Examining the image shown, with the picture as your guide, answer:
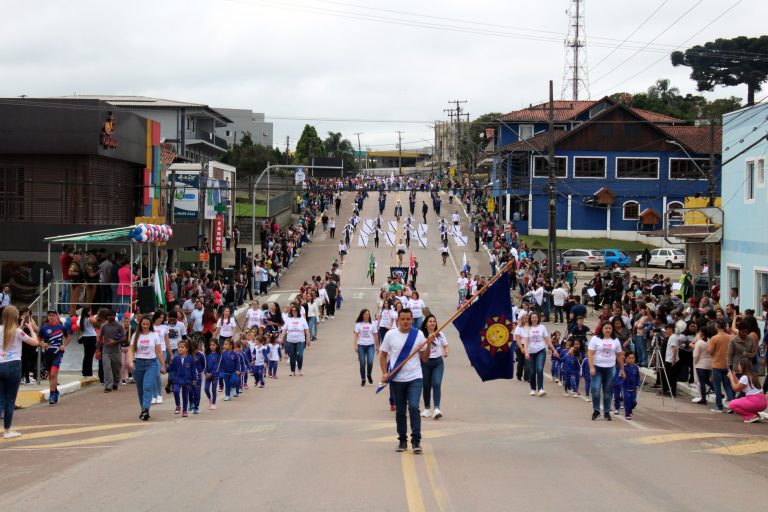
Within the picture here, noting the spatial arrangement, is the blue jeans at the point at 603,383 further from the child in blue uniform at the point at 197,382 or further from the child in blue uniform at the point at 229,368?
the child in blue uniform at the point at 229,368

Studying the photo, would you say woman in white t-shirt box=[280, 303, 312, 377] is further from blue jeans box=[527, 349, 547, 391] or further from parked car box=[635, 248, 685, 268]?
parked car box=[635, 248, 685, 268]

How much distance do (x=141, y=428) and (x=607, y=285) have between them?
25.9 metres

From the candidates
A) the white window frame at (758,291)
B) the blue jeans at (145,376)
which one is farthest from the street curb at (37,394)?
the white window frame at (758,291)

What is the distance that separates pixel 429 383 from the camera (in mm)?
14195

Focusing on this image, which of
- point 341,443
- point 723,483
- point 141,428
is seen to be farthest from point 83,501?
point 723,483

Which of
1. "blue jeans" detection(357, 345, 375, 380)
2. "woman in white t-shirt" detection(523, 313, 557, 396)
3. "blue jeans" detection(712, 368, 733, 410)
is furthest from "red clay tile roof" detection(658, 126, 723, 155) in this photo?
"blue jeans" detection(712, 368, 733, 410)

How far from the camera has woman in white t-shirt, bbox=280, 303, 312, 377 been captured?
20.8 metres

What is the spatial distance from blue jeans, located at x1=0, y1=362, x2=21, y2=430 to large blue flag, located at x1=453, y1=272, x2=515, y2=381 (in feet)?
19.3

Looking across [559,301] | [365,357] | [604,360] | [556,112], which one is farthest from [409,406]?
[556,112]

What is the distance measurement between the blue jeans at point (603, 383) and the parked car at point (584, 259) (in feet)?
138

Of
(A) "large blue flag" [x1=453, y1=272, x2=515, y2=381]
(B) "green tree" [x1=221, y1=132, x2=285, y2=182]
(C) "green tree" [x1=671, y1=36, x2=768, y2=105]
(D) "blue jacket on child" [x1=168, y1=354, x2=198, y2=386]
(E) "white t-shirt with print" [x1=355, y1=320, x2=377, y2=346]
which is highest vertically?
(C) "green tree" [x1=671, y1=36, x2=768, y2=105]

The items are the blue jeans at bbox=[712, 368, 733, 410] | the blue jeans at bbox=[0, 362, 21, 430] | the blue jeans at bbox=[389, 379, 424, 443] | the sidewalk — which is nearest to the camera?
the blue jeans at bbox=[389, 379, 424, 443]

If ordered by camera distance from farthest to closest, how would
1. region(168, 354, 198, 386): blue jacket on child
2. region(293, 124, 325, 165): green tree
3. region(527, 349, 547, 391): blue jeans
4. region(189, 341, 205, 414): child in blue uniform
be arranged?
1. region(293, 124, 325, 165): green tree
2. region(527, 349, 547, 391): blue jeans
3. region(189, 341, 205, 414): child in blue uniform
4. region(168, 354, 198, 386): blue jacket on child

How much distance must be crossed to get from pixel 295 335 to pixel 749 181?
14.7 meters
